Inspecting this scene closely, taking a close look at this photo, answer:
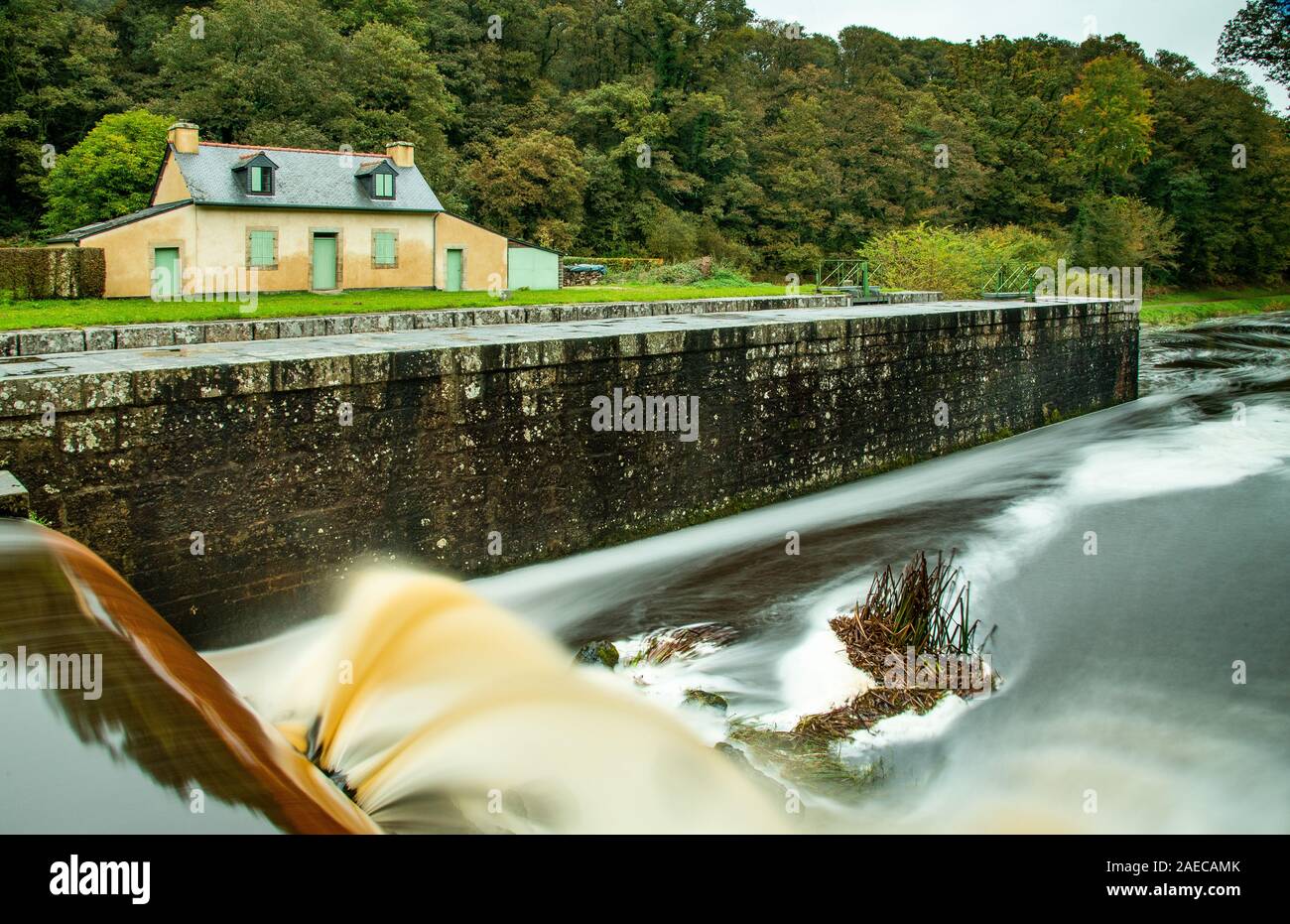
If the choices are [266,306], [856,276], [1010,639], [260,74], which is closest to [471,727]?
[1010,639]

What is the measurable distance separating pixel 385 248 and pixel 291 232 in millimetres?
2566

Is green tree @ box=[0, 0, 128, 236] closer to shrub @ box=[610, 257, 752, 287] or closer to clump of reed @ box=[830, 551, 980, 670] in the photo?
shrub @ box=[610, 257, 752, 287]

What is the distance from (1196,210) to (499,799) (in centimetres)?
5364

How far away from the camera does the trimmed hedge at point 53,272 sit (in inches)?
777

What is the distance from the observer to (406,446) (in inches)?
269

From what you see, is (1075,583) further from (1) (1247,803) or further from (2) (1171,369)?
(2) (1171,369)

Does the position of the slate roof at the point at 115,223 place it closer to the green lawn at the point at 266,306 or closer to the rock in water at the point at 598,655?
the green lawn at the point at 266,306

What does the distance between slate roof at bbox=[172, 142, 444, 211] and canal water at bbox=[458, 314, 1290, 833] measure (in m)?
20.6

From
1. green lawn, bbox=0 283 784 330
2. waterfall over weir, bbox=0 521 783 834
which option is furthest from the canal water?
green lawn, bbox=0 283 784 330

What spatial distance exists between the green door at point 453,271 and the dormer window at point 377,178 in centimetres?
227

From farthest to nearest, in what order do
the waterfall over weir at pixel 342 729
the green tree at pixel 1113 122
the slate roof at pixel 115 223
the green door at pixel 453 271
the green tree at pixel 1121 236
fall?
the green tree at pixel 1113 122, the green tree at pixel 1121 236, the green door at pixel 453 271, the slate roof at pixel 115 223, the waterfall over weir at pixel 342 729

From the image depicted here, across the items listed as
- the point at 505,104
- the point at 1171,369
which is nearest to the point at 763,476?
the point at 1171,369

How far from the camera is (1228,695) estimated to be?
6.09 m

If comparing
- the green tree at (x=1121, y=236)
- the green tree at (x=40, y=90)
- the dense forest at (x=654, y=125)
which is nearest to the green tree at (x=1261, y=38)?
the dense forest at (x=654, y=125)
